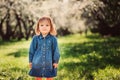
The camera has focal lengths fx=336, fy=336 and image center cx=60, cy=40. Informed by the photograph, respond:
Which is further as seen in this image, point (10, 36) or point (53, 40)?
point (10, 36)

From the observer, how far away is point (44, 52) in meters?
7.59

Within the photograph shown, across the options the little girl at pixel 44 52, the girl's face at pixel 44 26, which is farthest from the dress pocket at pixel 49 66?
the girl's face at pixel 44 26

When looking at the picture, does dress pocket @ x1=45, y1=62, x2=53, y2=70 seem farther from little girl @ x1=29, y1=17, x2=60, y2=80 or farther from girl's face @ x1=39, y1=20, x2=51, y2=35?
girl's face @ x1=39, y1=20, x2=51, y2=35

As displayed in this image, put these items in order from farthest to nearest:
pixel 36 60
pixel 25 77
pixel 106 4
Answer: pixel 106 4, pixel 25 77, pixel 36 60

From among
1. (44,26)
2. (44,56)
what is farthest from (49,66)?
(44,26)

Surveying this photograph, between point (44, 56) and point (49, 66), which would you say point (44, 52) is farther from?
point (49, 66)

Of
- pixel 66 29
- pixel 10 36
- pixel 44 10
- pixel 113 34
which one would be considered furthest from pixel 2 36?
pixel 66 29

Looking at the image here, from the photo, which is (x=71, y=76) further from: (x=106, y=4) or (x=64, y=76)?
Answer: (x=106, y=4)

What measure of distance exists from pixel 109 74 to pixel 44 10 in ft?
42.0

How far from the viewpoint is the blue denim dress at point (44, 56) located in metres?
7.55

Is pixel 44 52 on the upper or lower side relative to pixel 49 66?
upper

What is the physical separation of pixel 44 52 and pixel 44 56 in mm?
92

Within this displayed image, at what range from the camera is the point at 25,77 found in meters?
9.62

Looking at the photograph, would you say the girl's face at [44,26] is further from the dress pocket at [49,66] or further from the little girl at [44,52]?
the dress pocket at [49,66]
